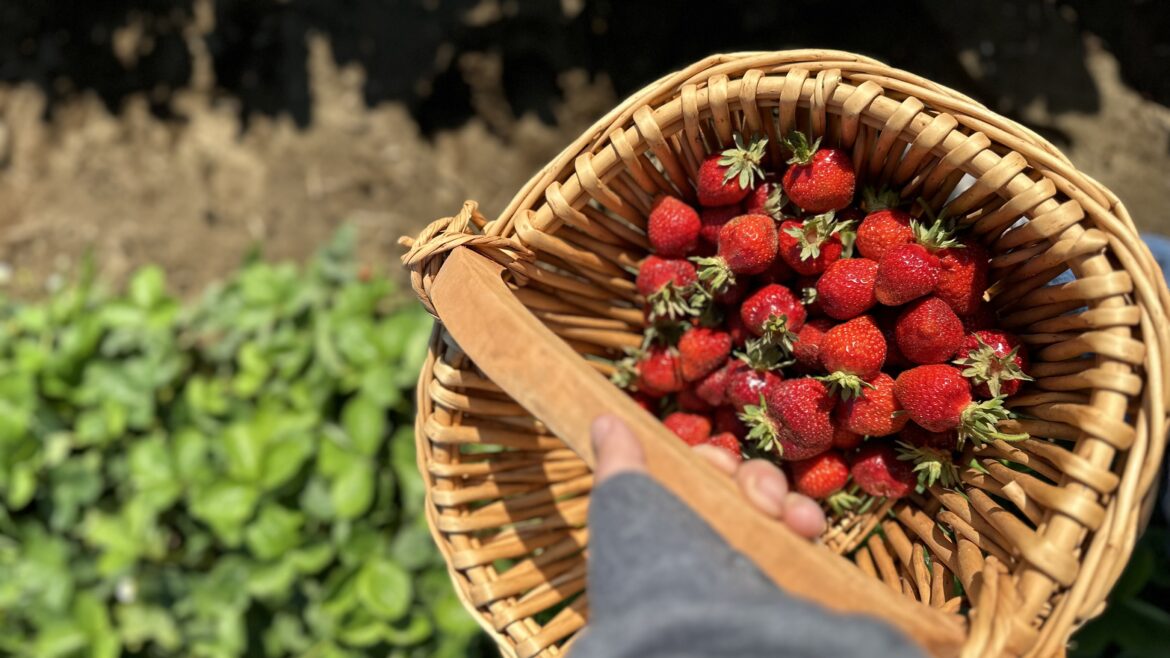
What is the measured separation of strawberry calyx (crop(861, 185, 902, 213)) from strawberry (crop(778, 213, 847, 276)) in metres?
0.04

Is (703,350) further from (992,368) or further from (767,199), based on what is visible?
(992,368)

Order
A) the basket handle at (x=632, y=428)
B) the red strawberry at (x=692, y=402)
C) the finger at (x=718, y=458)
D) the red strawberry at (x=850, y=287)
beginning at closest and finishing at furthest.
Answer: the basket handle at (x=632, y=428) → the finger at (x=718, y=458) → the red strawberry at (x=850, y=287) → the red strawberry at (x=692, y=402)

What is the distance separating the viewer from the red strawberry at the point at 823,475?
98 centimetres

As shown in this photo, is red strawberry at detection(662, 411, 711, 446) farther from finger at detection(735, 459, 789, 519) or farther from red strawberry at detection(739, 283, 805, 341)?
finger at detection(735, 459, 789, 519)

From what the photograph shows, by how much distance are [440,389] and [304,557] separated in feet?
2.52

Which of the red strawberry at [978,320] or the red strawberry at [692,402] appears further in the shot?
the red strawberry at [692,402]

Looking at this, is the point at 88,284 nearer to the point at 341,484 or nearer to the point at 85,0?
the point at 341,484

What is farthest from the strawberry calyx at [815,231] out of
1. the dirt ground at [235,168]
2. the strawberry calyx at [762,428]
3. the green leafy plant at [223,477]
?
the dirt ground at [235,168]

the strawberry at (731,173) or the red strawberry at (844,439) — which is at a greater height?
the strawberry at (731,173)

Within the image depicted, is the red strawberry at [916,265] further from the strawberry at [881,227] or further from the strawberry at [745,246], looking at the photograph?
the strawberry at [745,246]

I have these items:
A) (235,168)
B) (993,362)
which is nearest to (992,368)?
(993,362)

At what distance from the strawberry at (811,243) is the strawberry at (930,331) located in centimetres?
12

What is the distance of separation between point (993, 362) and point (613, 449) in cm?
47

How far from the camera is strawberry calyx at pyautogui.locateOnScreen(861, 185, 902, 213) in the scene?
0.91 m
